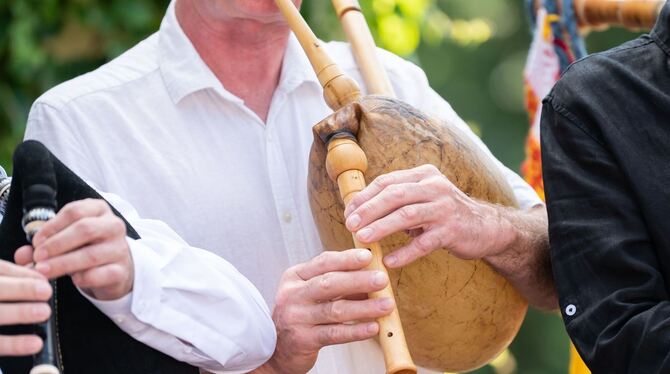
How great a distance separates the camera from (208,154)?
2473 millimetres

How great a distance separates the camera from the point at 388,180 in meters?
2.00

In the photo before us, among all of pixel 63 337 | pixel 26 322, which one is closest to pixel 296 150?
pixel 63 337

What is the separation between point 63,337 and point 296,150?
828 millimetres

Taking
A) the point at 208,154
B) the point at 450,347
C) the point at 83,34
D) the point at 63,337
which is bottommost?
the point at 450,347

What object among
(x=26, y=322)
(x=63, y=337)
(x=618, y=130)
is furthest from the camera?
(x=618, y=130)

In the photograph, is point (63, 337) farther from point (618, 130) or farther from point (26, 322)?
point (618, 130)

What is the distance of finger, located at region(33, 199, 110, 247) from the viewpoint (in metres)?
1.63

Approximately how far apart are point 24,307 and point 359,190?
0.63m

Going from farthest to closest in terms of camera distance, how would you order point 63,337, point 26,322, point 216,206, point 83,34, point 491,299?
point 83,34 < point 216,206 < point 491,299 < point 63,337 < point 26,322

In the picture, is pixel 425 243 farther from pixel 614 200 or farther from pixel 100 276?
pixel 100 276

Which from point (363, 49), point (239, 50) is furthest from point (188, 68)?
point (363, 49)

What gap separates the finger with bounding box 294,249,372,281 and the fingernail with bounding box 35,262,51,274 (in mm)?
506

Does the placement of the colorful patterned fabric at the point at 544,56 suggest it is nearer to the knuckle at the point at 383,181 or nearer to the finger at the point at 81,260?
the knuckle at the point at 383,181

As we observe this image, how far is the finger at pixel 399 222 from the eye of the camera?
195 cm
